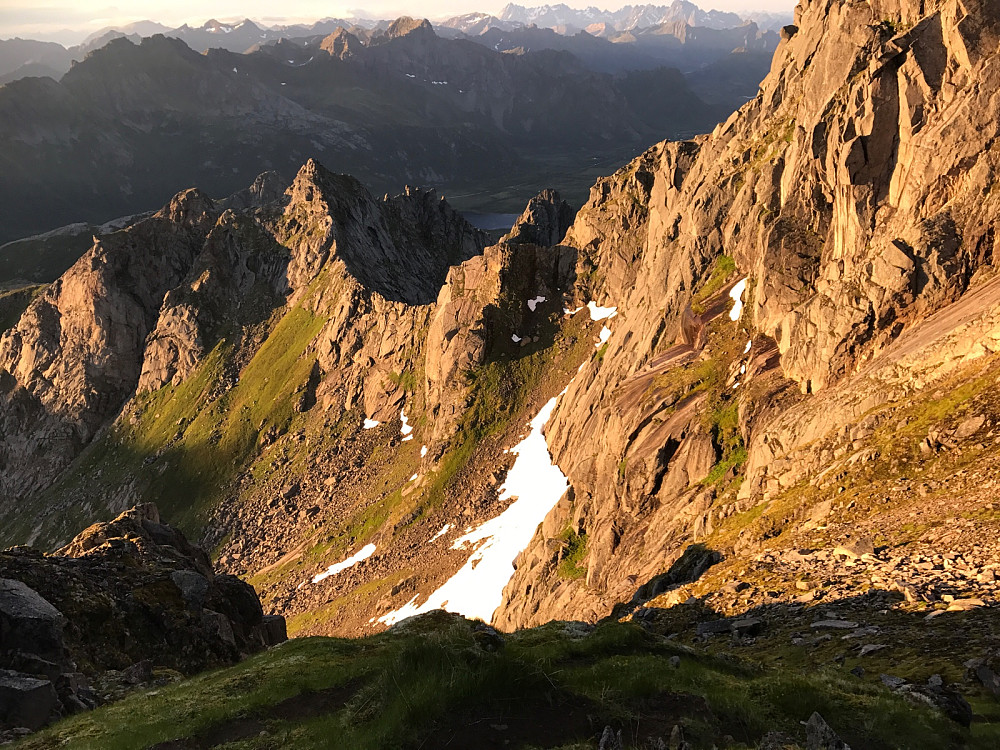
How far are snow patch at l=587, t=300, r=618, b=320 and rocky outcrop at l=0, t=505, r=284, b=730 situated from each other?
78.2 meters

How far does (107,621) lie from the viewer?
34.6 metres

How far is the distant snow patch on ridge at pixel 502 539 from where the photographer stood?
76.9 meters

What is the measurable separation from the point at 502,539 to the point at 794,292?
161ft

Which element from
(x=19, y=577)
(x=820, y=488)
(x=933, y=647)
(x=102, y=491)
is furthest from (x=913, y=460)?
(x=102, y=491)

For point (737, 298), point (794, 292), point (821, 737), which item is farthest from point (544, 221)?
point (821, 737)

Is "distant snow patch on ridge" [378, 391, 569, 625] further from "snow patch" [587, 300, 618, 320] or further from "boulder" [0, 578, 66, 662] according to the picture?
"boulder" [0, 578, 66, 662]

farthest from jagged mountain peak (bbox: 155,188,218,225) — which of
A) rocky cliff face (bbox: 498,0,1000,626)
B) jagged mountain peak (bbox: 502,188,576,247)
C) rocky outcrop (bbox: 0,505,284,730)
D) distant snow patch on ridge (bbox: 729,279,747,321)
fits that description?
distant snow patch on ridge (bbox: 729,279,747,321)

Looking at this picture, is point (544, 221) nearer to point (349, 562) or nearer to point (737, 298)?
point (349, 562)

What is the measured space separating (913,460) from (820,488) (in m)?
5.36

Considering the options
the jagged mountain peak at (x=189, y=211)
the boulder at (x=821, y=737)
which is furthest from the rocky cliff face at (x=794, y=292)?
the jagged mountain peak at (x=189, y=211)

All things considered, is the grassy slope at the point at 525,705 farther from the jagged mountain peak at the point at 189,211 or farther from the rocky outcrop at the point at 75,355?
the jagged mountain peak at the point at 189,211

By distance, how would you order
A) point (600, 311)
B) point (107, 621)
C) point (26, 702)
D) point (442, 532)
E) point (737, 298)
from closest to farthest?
point (26, 702), point (107, 621), point (737, 298), point (442, 532), point (600, 311)

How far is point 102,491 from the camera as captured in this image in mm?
142250

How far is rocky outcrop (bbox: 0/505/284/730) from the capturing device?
2686 centimetres
